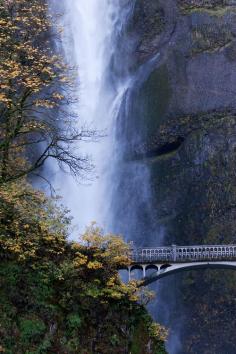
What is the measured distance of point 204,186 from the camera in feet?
117

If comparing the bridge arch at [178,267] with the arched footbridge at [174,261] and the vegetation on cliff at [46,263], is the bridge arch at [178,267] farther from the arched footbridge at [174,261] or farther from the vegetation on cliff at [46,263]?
the vegetation on cliff at [46,263]

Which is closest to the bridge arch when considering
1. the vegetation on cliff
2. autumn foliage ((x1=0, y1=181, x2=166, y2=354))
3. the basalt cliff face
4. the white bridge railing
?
the white bridge railing

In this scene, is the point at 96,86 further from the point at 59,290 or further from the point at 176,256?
the point at 59,290

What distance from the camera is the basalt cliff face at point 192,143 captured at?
33.2 m

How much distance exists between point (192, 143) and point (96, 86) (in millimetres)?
7791

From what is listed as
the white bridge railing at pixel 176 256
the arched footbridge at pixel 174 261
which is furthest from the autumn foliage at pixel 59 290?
the white bridge railing at pixel 176 256

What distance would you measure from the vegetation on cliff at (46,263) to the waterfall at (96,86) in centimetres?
1411

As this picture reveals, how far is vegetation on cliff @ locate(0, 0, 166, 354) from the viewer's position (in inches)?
648

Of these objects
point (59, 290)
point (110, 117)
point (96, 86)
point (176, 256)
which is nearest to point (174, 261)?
point (176, 256)

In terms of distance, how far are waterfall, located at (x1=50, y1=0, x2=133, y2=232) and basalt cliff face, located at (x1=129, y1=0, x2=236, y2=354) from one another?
1523mm

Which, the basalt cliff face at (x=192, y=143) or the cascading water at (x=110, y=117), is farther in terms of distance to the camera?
the cascading water at (x=110, y=117)

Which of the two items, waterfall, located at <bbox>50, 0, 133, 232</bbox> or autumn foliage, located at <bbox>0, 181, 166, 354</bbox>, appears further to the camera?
waterfall, located at <bbox>50, 0, 133, 232</bbox>

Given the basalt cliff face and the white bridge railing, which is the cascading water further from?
the white bridge railing

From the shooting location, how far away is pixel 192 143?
3725 cm
